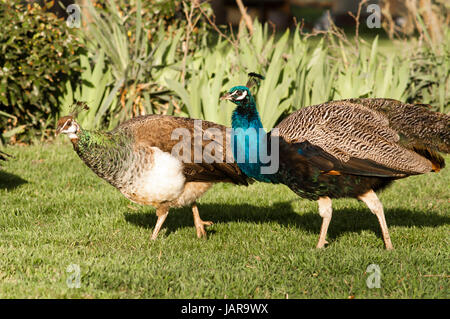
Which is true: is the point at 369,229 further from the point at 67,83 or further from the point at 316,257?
the point at 67,83

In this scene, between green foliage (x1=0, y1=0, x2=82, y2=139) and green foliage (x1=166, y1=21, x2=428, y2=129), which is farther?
green foliage (x1=0, y1=0, x2=82, y2=139)

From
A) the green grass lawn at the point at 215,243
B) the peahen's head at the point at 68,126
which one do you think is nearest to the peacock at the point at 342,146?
the green grass lawn at the point at 215,243

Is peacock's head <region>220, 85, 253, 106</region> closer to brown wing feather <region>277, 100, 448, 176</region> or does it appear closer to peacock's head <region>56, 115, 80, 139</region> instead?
brown wing feather <region>277, 100, 448, 176</region>

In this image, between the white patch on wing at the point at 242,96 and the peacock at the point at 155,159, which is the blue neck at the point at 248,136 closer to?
the white patch on wing at the point at 242,96

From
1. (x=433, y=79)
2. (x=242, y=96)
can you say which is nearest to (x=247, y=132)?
(x=242, y=96)

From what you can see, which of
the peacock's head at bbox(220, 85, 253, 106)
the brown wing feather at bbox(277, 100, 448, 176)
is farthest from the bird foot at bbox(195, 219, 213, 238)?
the peacock's head at bbox(220, 85, 253, 106)

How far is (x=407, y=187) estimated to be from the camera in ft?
20.9

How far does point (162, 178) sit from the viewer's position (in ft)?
15.1

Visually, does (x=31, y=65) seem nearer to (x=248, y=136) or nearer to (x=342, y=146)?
(x=248, y=136)

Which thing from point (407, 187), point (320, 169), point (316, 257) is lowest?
point (407, 187)

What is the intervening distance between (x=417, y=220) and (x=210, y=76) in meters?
3.08

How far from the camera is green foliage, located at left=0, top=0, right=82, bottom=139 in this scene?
7270 millimetres

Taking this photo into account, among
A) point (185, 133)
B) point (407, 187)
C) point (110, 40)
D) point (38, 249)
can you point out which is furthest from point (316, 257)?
point (110, 40)

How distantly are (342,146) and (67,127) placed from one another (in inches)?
75.1
